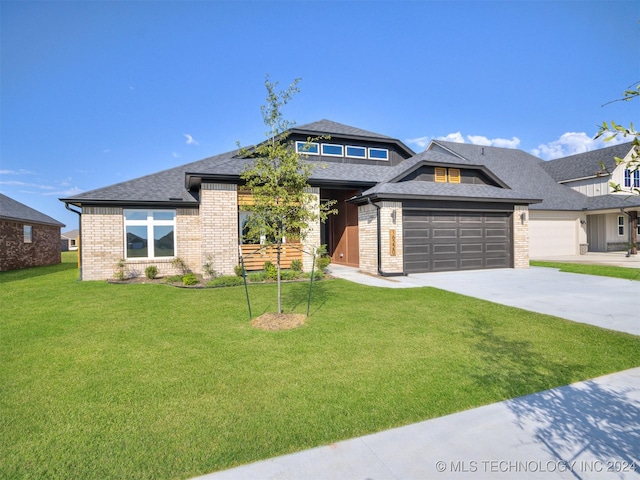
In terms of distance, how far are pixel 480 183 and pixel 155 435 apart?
17.0 meters

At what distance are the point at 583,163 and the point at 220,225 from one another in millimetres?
28506

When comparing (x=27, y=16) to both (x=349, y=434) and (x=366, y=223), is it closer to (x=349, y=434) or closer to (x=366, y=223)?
(x=366, y=223)

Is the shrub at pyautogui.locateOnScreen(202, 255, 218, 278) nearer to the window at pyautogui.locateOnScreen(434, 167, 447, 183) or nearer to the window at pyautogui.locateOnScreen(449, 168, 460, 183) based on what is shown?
the window at pyautogui.locateOnScreen(434, 167, 447, 183)

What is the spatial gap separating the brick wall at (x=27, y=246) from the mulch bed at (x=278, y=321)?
64.3 ft


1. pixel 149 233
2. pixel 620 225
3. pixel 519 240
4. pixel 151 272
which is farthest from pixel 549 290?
pixel 620 225

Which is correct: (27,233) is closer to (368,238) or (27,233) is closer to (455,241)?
(368,238)

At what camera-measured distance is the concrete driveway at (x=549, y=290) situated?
22.3 ft

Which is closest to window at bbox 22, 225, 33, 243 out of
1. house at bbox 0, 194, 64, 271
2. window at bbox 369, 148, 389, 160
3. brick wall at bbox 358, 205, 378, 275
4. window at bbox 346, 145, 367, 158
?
house at bbox 0, 194, 64, 271

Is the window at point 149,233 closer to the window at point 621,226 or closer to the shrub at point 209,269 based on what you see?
the shrub at point 209,269

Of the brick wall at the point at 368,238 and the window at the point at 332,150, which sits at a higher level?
the window at the point at 332,150

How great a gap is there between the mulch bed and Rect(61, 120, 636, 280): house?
5.66 metres

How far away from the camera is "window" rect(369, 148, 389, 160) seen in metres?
17.5

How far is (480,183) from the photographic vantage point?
16.0 metres

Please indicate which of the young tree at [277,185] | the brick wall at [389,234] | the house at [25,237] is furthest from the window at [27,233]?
the brick wall at [389,234]
